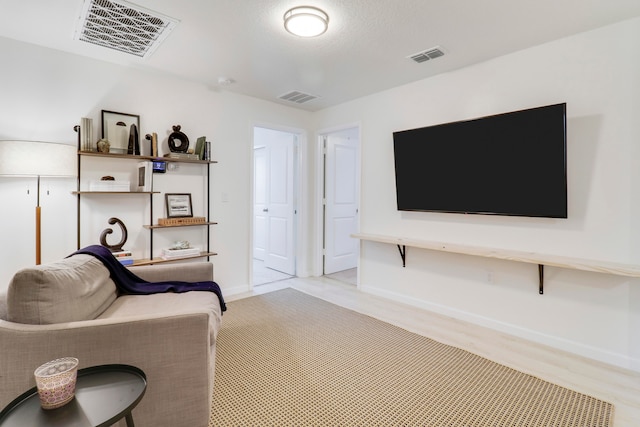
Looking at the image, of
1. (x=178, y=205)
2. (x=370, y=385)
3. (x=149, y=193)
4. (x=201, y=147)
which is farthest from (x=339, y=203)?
(x=370, y=385)

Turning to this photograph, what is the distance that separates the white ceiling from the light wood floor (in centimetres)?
242

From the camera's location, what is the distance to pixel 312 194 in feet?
15.1

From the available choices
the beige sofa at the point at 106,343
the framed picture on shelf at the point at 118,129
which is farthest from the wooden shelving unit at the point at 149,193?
the beige sofa at the point at 106,343

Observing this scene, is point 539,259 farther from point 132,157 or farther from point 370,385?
point 132,157

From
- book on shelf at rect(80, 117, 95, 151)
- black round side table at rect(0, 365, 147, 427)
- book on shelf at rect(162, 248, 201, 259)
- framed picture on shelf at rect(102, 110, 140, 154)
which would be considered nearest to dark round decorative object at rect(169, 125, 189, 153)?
framed picture on shelf at rect(102, 110, 140, 154)

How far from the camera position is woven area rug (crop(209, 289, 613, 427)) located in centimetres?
170

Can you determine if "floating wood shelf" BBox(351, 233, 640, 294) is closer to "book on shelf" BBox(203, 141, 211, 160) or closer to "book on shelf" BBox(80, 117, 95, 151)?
"book on shelf" BBox(203, 141, 211, 160)

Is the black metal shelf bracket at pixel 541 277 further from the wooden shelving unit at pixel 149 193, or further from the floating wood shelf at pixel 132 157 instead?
the floating wood shelf at pixel 132 157

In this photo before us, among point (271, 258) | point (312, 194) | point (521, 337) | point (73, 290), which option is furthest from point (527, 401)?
point (271, 258)

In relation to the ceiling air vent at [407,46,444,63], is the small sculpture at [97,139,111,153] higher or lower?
lower

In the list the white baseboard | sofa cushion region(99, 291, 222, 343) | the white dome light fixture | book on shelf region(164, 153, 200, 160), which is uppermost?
the white dome light fixture

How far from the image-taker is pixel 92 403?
1089 millimetres

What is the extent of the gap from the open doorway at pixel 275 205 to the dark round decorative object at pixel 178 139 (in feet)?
4.33

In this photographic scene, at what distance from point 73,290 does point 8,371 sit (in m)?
0.39
